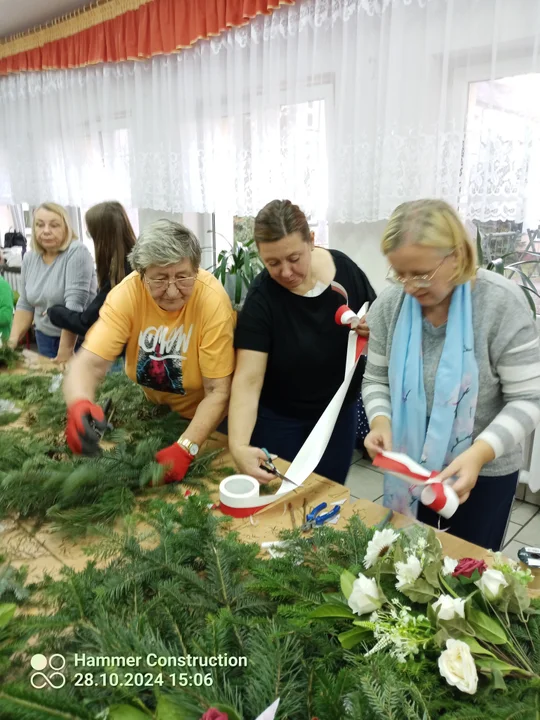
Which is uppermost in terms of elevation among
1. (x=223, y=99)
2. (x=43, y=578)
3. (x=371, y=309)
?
(x=223, y=99)

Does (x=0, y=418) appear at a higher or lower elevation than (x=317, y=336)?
lower

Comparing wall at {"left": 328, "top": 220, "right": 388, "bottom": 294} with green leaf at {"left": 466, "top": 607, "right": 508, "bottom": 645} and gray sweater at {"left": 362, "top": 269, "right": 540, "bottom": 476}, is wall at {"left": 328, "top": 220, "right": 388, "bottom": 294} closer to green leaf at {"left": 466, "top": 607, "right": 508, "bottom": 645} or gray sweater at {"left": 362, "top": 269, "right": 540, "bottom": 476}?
gray sweater at {"left": 362, "top": 269, "right": 540, "bottom": 476}

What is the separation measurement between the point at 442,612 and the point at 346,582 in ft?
0.57

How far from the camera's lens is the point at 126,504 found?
52.9 inches

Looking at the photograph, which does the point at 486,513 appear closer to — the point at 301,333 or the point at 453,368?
the point at 453,368

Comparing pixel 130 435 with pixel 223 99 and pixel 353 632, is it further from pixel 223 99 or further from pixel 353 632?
pixel 223 99

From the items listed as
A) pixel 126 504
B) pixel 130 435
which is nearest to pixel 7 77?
pixel 130 435

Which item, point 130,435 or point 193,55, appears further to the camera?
point 193,55

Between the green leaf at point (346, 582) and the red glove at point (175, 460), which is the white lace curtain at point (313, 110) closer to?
the red glove at point (175, 460)

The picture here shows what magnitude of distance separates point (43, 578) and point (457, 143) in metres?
2.41

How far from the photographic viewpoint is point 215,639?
2.76 feet

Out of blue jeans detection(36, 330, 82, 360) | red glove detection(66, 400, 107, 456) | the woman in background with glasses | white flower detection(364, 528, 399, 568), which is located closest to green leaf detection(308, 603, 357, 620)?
white flower detection(364, 528, 399, 568)

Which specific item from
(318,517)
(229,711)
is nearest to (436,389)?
(318,517)

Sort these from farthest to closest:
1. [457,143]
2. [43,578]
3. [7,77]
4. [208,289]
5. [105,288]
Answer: [7,77] < [105,288] < [457,143] < [208,289] < [43,578]
